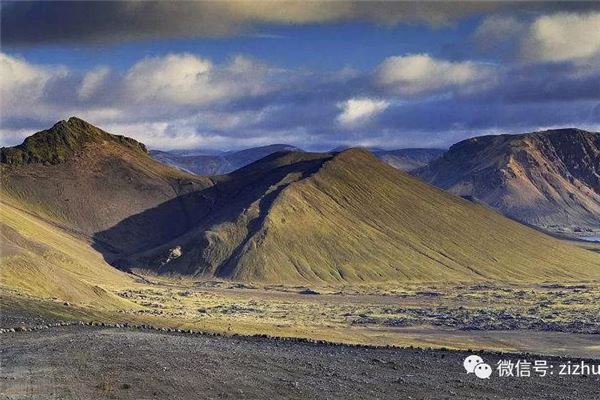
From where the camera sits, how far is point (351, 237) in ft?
493

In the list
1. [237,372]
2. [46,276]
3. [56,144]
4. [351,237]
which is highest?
[56,144]

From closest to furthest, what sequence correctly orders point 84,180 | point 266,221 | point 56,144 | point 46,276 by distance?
point 46,276 < point 266,221 < point 84,180 < point 56,144

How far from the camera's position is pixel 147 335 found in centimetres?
3641

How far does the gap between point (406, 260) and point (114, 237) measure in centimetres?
5634

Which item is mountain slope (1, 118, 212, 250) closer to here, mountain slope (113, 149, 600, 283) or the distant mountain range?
the distant mountain range

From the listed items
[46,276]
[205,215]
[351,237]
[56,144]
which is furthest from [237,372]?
[56,144]

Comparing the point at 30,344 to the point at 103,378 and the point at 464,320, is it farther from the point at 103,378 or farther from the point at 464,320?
the point at 464,320

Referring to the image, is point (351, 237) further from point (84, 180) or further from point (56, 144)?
point (56, 144)

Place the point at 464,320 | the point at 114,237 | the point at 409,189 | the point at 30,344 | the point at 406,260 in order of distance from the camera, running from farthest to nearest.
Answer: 1. the point at 409,189
2. the point at 114,237
3. the point at 406,260
4. the point at 464,320
5. the point at 30,344

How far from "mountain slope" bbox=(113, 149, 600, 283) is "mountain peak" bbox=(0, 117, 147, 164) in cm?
3278

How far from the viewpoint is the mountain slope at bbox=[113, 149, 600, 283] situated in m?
141

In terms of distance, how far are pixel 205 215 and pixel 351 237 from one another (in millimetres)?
37326

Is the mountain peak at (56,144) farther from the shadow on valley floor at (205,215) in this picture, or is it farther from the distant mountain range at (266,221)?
the shadow on valley floor at (205,215)

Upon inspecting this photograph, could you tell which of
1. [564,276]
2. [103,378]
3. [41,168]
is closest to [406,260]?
[564,276]
